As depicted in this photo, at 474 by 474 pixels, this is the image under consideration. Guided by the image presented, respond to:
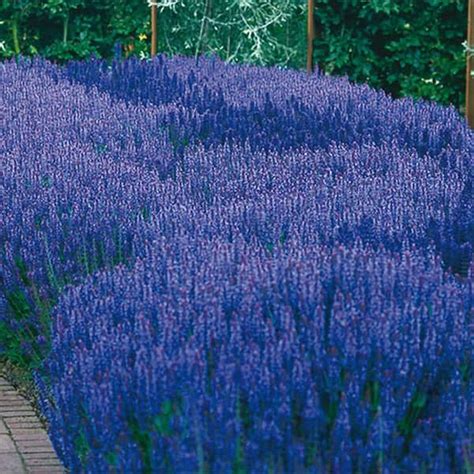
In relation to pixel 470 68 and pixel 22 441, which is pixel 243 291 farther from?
pixel 470 68

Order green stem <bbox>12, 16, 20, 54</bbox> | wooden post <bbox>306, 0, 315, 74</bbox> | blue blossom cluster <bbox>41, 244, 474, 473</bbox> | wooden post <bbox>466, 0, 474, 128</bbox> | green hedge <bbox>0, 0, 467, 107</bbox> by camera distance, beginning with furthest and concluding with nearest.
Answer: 1. green stem <bbox>12, 16, 20, 54</bbox>
2. wooden post <bbox>306, 0, 315, 74</bbox>
3. green hedge <bbox>0, 0, 467, 107</bbox>
4. wooden post <bbox>466, 0, 474, 128</bbox>
5. blue blossom cluster <bbox>41, 244, 474, 473</bbox>

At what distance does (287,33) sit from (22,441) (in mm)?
8899

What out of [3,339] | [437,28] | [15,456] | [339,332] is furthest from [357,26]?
[339,332]

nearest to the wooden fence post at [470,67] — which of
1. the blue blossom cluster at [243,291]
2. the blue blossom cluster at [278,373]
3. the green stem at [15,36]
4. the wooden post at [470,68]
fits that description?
the wooden post at [470,68]

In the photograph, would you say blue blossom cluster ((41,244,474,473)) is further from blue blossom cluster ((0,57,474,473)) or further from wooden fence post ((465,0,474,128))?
wooden fence post ((465,0,474,128))

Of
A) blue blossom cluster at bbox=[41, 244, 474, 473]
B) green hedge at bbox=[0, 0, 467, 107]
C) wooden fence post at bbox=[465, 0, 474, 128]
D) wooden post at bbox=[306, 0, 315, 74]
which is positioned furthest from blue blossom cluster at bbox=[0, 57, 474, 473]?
wooden post at bbox=[306, 0, 315, 74]

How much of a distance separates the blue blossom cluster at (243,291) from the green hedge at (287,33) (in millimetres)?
5105

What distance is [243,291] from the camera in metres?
3.96

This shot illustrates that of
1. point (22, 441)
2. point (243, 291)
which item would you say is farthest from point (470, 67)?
point (243, 291)

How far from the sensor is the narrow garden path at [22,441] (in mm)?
4719

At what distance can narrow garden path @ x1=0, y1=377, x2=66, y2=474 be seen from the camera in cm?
472

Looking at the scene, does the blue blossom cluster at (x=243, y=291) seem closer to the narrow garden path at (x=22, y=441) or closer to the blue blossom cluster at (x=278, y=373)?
the blue blossom cluster at (x=278, y=373)

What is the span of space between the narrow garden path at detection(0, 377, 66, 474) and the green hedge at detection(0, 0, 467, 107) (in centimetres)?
775

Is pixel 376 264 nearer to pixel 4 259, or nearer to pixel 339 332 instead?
pixel 339 332
